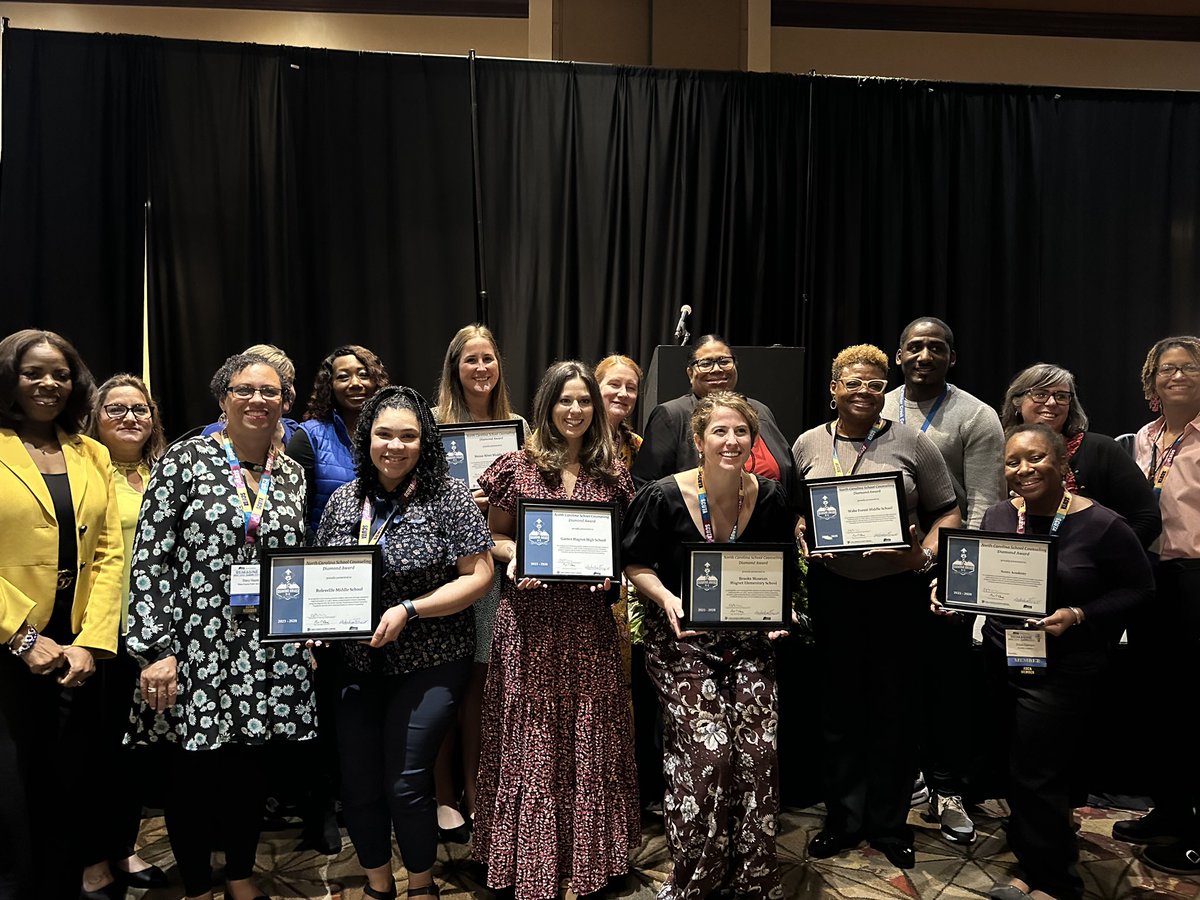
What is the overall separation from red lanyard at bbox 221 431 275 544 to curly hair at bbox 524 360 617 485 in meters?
0.87

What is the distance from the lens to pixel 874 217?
5.54 m

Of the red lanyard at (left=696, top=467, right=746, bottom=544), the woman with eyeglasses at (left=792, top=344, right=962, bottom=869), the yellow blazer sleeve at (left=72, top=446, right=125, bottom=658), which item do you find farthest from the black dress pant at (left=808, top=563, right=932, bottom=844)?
the yellow blazer sleeve at (left=72, top=446, right=125, bottom=658)

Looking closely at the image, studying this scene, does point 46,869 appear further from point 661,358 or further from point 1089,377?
point 1089,377

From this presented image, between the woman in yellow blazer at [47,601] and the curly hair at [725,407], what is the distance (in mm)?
1968

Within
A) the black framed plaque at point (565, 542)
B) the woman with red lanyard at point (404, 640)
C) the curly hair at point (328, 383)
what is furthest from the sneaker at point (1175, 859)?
the curly hair at point (328, 383)

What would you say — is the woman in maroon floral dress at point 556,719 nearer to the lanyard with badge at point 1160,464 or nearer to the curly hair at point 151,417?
the curly hair at point 151,417

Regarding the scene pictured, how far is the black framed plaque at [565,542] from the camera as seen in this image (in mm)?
2564

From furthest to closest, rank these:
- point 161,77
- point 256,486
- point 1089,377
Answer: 1. point 1089,377
2. point 161,77
3. point 256,486

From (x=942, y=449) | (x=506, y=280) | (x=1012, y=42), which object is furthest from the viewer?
(x=1012, y=42)

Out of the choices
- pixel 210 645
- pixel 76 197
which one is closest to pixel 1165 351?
pixel 210 645

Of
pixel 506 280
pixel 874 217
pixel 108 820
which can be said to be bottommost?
pixel 108 820

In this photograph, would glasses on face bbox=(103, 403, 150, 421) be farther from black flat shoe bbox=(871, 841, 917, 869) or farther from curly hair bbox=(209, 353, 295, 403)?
black flat shoe bbox=(871, 841, 917, 869)

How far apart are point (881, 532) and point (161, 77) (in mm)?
4942

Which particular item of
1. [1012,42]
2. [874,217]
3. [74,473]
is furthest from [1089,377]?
[74,473]
